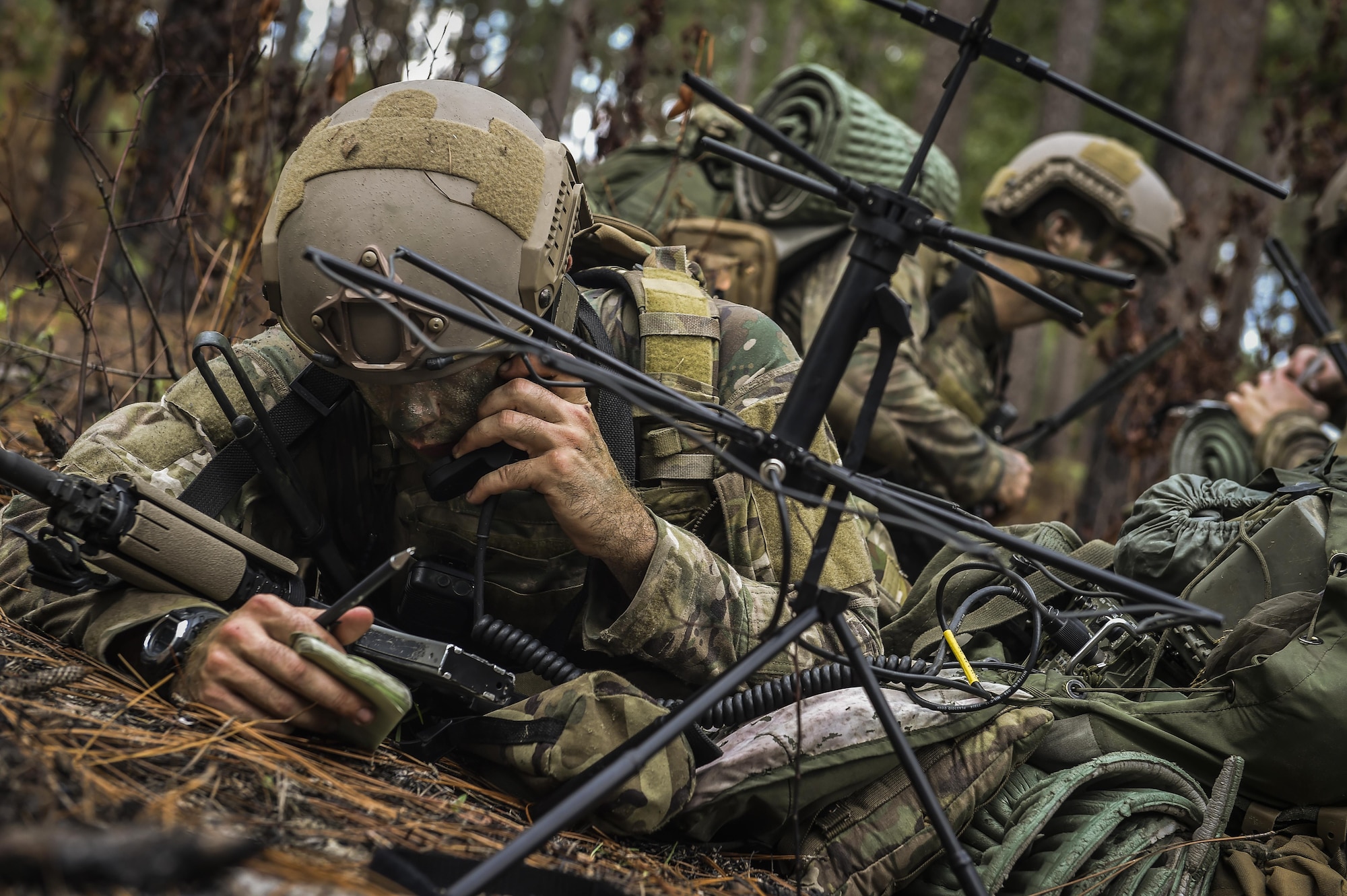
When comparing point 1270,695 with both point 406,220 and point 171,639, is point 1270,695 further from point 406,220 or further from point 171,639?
point 171,639

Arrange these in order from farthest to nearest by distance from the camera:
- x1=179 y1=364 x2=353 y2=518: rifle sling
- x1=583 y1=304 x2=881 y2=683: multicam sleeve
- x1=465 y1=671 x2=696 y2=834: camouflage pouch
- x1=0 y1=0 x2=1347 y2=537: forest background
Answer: x1=0 y1=0 x2=1347 y2=537: forest background
x1=179 y1=364 x2=353 y2=518: rifle sling
x1=583 y1=304 x2=881 y2=683: multicam sleeve
x1=465 y1=671 x2=696 y2=834: camouflage pouch

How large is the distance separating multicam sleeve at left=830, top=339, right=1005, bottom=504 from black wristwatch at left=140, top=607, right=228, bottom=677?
3.17 meters

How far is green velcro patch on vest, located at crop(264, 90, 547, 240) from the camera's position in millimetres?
2129

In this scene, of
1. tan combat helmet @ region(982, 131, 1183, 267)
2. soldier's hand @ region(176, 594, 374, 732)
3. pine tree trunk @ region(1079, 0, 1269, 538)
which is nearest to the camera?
soldier's hand @ region(176, 594, 374, 732)


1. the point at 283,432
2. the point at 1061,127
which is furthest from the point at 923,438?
the point at 1061,127

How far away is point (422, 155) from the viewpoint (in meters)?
2.13

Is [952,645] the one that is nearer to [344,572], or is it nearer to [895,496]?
[895,496]

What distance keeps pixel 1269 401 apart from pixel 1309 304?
0.44m

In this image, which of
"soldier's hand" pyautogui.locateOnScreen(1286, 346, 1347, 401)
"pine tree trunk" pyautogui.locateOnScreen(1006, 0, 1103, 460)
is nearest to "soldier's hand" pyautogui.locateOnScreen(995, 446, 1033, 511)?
"pine tree trunk" pyautogui.locateOnScreen(1006, 0, 1103, 460)

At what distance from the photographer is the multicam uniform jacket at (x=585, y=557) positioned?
87.7 inches

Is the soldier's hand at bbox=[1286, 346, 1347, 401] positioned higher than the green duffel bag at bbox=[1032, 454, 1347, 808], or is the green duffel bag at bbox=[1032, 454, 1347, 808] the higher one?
the soldier's hand at bbox=[1286, 346, 1347, 401]

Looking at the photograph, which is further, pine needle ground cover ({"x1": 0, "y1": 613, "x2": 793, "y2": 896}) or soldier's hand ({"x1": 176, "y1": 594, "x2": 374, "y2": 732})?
soldier's hand ({"x1": 176, "y1": 594, "x2": 374, "y2": 732})

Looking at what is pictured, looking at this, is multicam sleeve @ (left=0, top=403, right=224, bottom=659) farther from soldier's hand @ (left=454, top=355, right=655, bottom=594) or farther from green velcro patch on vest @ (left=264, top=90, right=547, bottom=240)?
soldier's hand @ (left=454, top=355, right=655, bottom=594)

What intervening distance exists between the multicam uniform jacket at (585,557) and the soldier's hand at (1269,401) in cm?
285
